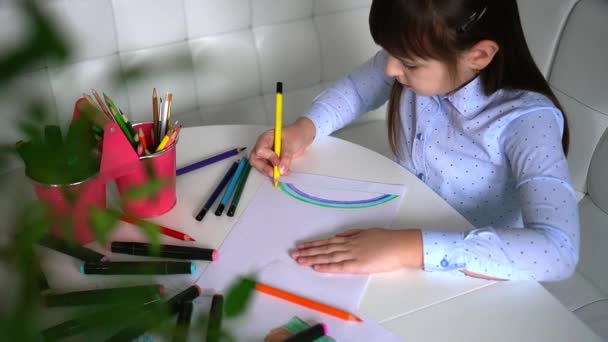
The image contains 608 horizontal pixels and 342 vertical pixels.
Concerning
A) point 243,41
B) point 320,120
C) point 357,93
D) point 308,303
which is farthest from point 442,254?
point 243,41

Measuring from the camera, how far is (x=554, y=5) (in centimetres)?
131

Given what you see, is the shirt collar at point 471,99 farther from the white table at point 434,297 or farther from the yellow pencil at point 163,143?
the yellow pencil at point 163,143

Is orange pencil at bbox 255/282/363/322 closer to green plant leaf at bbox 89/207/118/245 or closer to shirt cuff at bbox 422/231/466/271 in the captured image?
shirt cuff at bbox 422/231/466/271

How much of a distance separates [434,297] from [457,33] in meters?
0.39

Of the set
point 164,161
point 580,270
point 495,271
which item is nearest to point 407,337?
point 495,271

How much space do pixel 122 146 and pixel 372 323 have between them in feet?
1.21

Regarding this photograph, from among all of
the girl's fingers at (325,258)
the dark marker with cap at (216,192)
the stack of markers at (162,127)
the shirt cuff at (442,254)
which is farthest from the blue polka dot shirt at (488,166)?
the stack of markers at (162,127)

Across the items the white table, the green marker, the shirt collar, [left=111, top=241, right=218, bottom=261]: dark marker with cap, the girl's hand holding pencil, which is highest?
the green marker

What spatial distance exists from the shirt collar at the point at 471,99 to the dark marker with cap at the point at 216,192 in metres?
0.40

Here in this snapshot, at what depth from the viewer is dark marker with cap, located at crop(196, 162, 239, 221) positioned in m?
0.82

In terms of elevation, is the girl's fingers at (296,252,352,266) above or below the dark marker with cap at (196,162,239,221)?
below

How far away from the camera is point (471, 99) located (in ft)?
3.11

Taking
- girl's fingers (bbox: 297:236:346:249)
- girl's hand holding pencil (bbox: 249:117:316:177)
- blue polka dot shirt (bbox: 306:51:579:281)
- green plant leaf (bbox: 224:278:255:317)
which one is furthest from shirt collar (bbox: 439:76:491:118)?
green plant leaf (bbox: 224:278:255:317)

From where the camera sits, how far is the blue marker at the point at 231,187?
825mm
